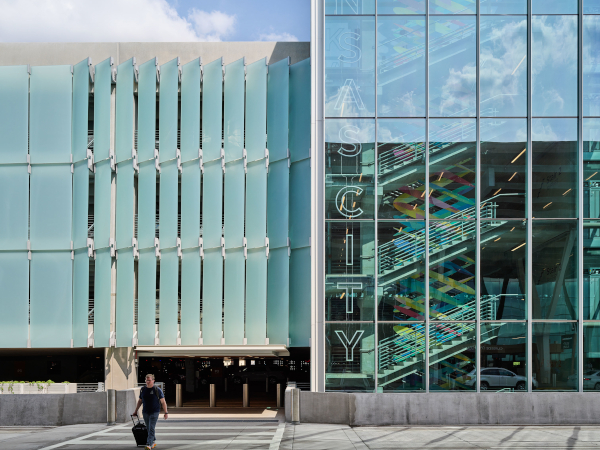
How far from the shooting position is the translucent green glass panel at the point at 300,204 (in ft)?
67.7

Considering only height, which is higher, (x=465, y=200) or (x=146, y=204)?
(x=146, y=204)

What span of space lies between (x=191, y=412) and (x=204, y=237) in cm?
661

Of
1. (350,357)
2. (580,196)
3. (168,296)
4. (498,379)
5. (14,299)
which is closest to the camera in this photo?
(498,379)

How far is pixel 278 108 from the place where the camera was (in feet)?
69.6

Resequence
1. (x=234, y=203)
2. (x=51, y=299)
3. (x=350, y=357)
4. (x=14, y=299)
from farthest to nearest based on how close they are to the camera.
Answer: (x=234, y=203) < (x=51, y=299) < (x=14, y=299) < (x=350, y=357)

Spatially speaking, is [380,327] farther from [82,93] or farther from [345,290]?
[82,93]

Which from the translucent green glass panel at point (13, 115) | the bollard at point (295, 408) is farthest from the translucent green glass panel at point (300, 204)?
the translucent green glass panel at point (13, 115)

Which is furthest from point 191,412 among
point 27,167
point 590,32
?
point 590,32

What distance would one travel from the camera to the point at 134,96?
2197 centimetres

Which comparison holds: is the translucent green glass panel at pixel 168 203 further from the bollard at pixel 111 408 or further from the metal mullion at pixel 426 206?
the metal mullion at pixel 426 206

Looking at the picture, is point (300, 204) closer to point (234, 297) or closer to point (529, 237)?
point (234, 297)

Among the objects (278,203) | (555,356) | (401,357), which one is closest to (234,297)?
(278,203)

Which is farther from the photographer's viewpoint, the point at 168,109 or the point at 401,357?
the point at 168,109

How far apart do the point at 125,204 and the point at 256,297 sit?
613 centimetres
